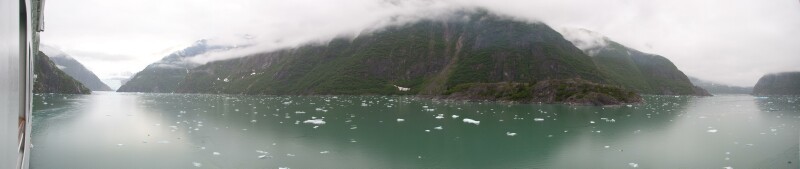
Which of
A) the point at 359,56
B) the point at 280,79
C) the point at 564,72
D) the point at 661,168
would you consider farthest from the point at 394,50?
the point at 661,168

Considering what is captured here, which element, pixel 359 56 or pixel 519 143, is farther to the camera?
pixel 359 56

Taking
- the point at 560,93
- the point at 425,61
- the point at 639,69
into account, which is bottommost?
the point at 560,93

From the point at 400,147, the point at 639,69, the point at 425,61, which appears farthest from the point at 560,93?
the point at 639,69

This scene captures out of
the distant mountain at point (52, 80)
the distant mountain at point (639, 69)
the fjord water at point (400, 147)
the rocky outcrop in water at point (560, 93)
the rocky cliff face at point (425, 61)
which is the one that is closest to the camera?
the fjord water at point (400, 147)

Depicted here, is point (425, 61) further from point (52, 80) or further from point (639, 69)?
point (52, 80)

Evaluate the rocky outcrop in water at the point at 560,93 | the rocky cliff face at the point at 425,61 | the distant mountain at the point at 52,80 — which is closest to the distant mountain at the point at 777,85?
the rocky cliff face at the point at 425,61

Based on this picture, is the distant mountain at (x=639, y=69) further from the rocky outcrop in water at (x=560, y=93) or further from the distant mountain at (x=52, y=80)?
the distant mountain at (x=52, y=80)

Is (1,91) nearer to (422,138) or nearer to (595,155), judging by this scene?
(595,155)
